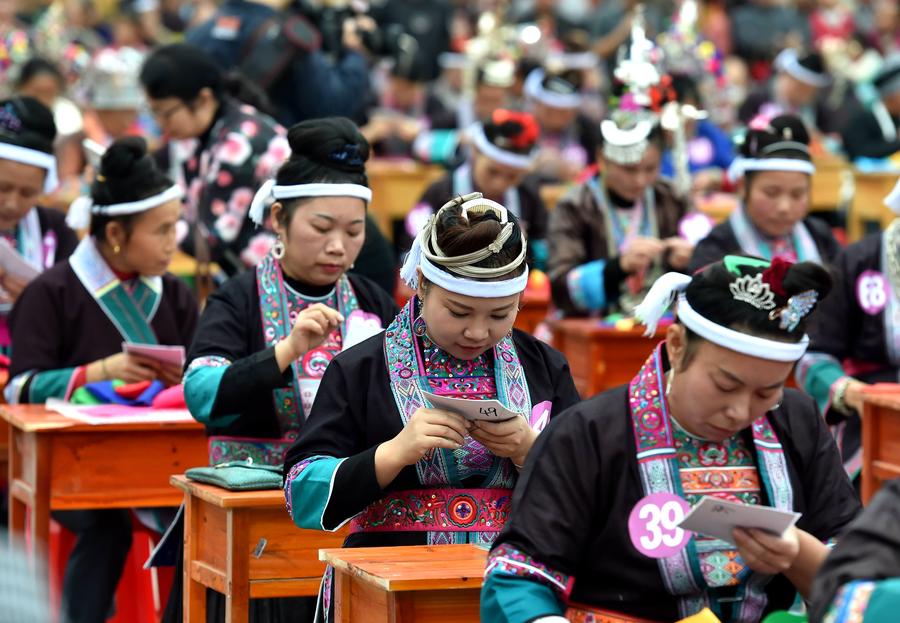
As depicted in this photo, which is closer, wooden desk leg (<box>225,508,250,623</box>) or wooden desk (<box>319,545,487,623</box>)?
wooden desk (<box>319,545,487,623</box>)

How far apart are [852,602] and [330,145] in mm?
2357

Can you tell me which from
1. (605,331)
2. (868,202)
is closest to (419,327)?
(605,331)

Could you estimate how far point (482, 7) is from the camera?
52.3 feet

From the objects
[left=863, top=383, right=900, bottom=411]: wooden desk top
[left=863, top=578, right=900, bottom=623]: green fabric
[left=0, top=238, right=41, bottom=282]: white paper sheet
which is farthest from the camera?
[left=0, top=238, right=41, bottom=282]: white paper sheet

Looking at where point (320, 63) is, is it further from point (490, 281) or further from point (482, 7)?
point (482, 7)

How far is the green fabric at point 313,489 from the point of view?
11.4ft

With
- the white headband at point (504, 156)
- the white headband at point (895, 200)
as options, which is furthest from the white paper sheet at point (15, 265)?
the white headband at point (895, 200)

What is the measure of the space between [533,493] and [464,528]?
0.66m

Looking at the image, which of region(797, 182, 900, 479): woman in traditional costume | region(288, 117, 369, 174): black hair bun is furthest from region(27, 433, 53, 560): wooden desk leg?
region(797, 182, 900, 479): woman in traditional costume

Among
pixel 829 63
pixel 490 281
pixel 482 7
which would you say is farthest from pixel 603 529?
pixel 482 7

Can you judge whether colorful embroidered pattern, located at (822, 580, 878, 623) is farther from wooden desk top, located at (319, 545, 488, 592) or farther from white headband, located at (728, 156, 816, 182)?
white headband, located at (728, 156, 816, 182)

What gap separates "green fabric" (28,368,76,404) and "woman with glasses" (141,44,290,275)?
1.27 m

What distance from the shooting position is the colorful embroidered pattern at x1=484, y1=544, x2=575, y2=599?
2957mm

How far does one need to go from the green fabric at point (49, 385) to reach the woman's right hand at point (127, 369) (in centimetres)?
10
